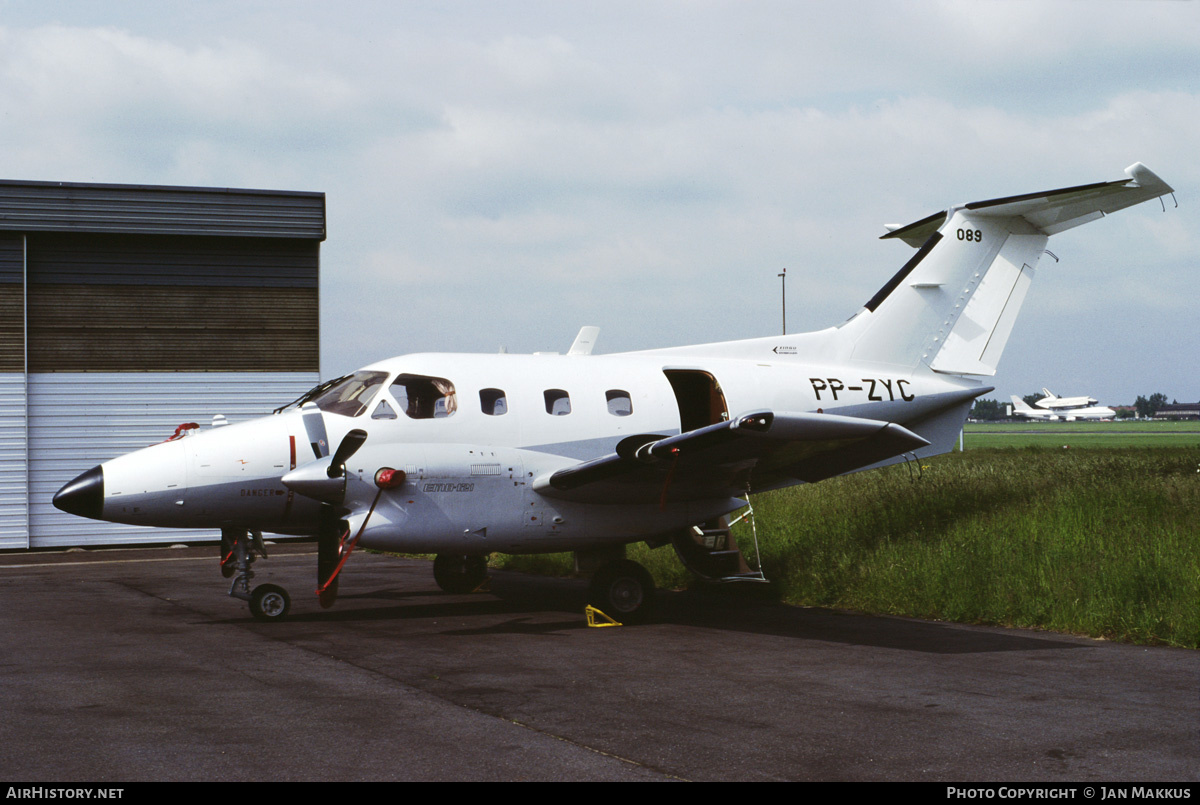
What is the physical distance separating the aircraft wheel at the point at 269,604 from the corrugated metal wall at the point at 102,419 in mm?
11918

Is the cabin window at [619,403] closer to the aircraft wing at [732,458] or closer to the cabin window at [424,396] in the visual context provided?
the aircraft wing at [732,458]

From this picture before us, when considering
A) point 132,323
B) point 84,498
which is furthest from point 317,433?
point 132,323

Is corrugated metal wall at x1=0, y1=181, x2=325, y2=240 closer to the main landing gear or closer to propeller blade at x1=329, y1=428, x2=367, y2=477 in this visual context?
the main landing gear

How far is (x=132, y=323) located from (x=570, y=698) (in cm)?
1850

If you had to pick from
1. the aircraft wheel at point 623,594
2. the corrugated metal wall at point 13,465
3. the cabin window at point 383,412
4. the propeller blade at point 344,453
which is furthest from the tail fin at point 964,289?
the corrugated metal wall at point 13,465

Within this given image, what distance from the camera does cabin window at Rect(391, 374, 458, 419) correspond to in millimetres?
11344

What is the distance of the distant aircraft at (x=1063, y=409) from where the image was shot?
141 metres

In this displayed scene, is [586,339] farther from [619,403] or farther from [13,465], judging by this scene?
[13,465]

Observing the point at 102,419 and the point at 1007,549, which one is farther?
the point at 102,419

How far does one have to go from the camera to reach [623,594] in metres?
11.8

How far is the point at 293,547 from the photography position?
2211 cm

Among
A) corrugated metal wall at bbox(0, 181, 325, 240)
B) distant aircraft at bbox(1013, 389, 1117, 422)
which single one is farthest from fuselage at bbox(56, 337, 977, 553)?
distant aircraft at bbox(1013, 389, 1117, 422)

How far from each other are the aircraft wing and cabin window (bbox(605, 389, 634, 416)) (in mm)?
646

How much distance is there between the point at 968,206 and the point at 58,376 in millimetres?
18388
